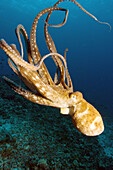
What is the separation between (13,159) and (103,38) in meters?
99.0

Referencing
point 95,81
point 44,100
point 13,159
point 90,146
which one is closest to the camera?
point 44,100

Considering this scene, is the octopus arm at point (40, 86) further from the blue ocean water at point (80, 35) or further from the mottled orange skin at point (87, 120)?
the blue ocean water at point (80, 35)

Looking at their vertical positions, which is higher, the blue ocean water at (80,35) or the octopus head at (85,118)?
the blue ocean water at (80,35)

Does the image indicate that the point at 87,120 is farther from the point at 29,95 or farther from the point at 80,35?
the point at 80,35

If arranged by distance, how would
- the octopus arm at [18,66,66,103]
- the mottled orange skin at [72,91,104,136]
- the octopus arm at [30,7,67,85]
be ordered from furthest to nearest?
the mottled orange skin at [72,91,104,136], the octopus arm at [30,7,67,85], the octopus arm at [18,66,66,103]

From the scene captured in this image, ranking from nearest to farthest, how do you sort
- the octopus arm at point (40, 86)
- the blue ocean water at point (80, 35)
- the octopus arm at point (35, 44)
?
the octopus arm at point (40, 86) < the octopus arm at point (35, 44) < the blue ocean water at point (80, 35)

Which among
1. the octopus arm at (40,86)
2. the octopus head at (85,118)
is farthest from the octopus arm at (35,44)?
the octopus head at (85,118)

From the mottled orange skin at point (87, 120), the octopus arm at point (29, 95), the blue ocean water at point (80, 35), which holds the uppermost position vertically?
the blue ocean water at point (80, 35)

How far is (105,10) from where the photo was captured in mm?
64312

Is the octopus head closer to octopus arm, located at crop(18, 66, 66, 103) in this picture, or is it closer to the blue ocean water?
octopus arm, located at crop(18, 66, 66, 103)

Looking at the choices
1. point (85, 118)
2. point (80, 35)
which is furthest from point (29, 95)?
point (80, 35)

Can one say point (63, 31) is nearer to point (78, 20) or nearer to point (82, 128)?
point (78, 20)

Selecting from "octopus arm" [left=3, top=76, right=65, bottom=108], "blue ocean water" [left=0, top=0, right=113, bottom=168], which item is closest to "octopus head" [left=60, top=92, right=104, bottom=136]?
"octopus arm" [left=3, top=76, right=65, bottom=108]

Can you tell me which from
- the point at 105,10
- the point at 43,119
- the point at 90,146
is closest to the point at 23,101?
the point at 43,119
